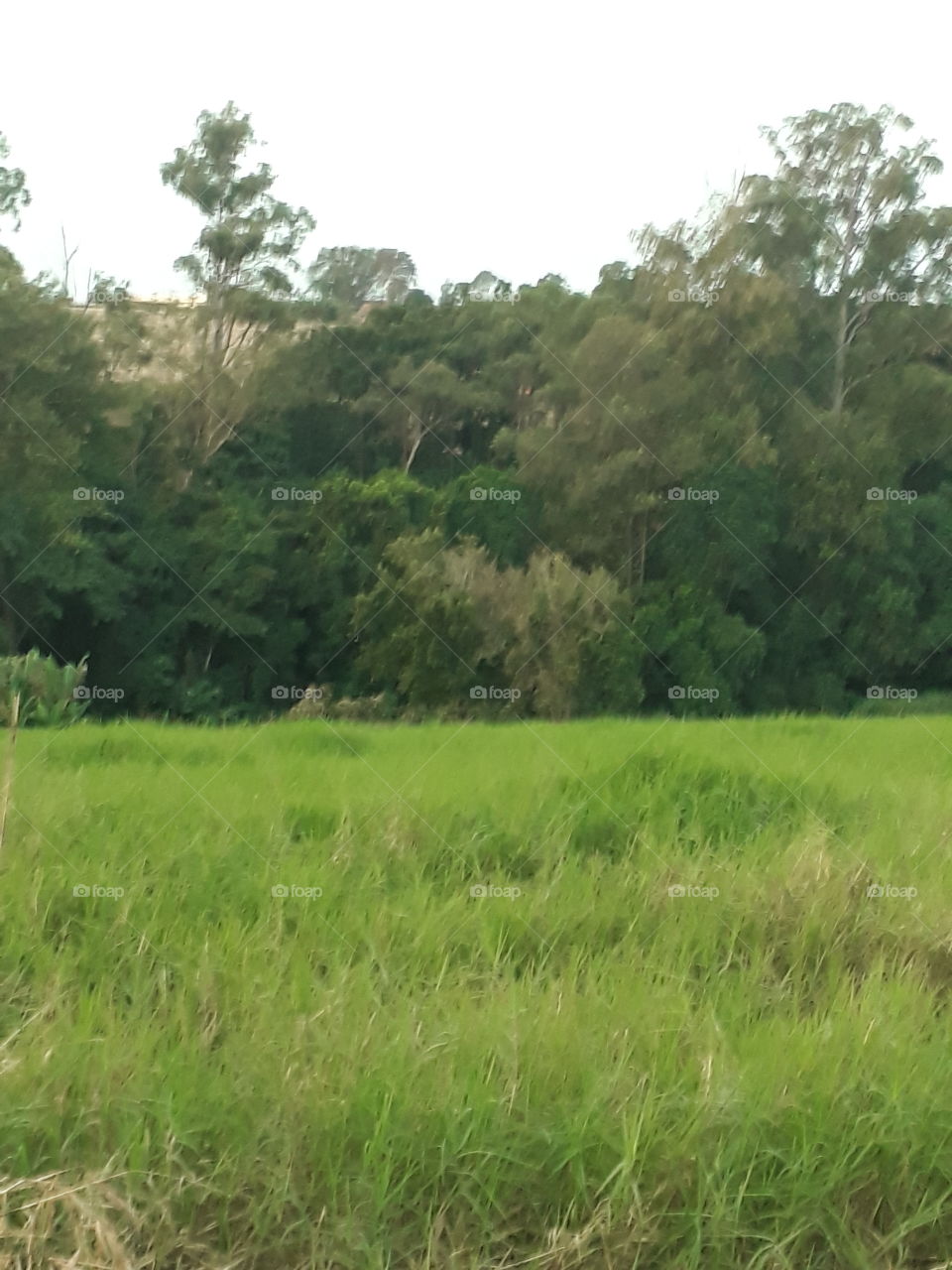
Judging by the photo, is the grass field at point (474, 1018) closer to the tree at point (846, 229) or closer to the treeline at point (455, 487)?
the treeline at point (455, 487)

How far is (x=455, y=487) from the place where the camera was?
704 cm

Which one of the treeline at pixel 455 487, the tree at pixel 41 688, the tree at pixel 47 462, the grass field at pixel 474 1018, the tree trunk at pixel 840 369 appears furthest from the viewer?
the tree trunk at pixel 840 369

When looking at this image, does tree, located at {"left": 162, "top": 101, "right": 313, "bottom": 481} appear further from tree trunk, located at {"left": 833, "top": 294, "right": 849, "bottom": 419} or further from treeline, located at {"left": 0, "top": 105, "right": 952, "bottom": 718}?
tree trunk, located at {"left": 833, "top": 294, "right": 849, "bottom": 419}

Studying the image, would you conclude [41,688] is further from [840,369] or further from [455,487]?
[840,369]

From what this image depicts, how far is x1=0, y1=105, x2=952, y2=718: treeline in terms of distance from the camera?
21.9 ft

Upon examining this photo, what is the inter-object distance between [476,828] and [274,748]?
1.42 m

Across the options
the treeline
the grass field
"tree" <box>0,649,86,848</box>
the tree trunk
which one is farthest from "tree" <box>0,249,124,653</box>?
the tree trunk

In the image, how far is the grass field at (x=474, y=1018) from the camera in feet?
7.28

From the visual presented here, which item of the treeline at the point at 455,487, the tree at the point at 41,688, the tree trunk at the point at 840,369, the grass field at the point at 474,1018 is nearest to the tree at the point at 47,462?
the treeline at the point at 455,487

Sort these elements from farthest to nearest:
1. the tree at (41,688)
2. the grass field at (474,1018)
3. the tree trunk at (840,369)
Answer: the tree trunk at (840,369), the tree at (41,688), the grass field at (474,1018)

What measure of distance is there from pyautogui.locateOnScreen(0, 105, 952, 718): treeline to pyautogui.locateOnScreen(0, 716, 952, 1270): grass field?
6.90 ft

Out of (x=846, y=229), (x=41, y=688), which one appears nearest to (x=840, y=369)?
(x=846, y=229)

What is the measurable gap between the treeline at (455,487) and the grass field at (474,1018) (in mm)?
2102

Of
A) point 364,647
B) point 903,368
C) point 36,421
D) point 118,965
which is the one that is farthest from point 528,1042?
point 903,368
